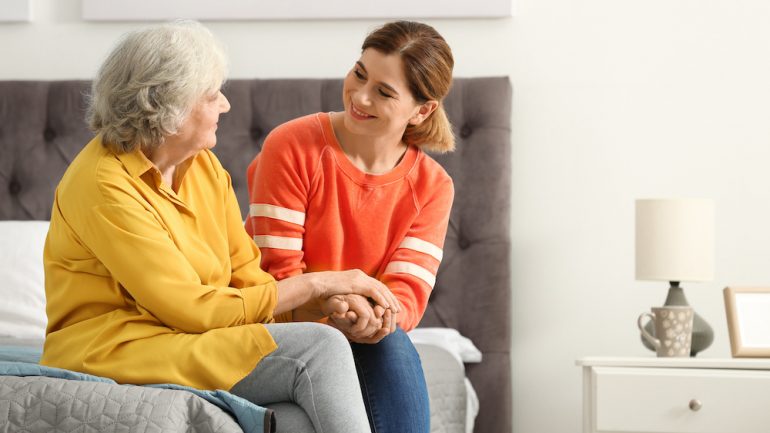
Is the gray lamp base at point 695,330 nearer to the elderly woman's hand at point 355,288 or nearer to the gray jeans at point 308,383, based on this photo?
the elderly woman's hand at point 355,288

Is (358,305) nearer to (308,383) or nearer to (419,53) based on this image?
(308,383)

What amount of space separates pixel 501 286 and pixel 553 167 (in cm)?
36

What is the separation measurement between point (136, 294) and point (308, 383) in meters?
0.29

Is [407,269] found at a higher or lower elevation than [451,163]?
lower

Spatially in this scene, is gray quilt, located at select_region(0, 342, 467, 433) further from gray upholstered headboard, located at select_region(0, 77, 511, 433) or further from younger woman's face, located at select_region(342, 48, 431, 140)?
gray upholstered headboard, located at select_region(0, 77, 511, 433)

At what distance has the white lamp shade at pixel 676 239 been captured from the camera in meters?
2.34

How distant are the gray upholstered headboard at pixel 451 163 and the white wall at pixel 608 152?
0.12 m

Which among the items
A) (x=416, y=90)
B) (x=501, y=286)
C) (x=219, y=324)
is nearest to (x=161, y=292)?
(x=219, y=324)

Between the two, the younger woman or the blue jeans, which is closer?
the blue jeans

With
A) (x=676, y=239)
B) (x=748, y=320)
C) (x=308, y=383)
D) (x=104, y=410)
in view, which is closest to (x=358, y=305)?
(x=308, y=383)

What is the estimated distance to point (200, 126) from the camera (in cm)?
161

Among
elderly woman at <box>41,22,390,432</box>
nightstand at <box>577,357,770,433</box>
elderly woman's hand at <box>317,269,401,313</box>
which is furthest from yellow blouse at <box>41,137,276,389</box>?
nightstand at <box>577,357,770,433</box>

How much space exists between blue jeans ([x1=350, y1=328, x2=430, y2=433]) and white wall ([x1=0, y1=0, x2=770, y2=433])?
104 cm

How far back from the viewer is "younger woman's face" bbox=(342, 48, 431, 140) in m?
1.80
